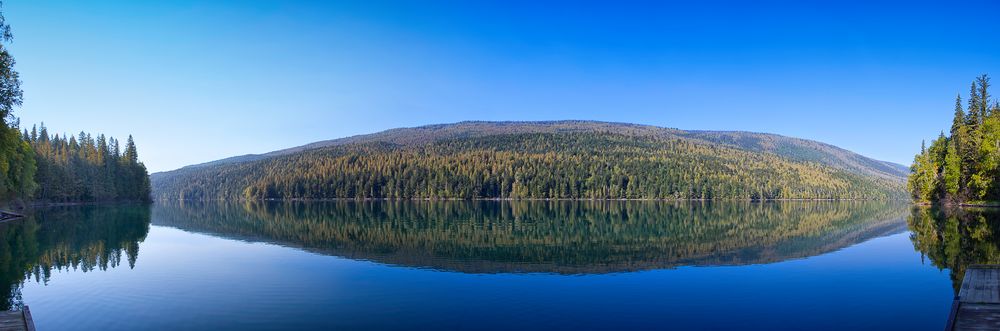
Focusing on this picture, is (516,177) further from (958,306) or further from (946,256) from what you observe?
(958,306)

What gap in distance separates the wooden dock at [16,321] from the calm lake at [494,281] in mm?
943

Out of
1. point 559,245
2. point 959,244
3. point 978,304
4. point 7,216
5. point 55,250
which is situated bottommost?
point 559,245

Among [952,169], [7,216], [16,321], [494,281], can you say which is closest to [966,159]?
[952,169]

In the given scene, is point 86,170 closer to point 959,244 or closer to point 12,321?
point 12,321

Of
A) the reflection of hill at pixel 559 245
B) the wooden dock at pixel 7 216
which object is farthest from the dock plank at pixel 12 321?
the wooden dock at pixel 7 216

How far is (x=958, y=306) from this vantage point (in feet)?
55.1

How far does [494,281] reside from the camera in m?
25.8

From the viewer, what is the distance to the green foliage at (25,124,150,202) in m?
113

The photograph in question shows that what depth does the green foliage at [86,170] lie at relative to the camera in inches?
4447

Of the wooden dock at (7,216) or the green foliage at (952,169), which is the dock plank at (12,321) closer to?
the wooden dock at (7,216)

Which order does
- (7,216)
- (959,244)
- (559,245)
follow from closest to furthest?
(959,244) → (559,245) → (7,216)

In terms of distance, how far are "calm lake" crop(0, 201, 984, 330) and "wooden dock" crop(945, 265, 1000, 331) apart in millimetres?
963

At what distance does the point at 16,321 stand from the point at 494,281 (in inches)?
648

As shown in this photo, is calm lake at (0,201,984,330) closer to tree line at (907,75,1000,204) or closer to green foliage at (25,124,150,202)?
tree line at (907,75,1000,204)
